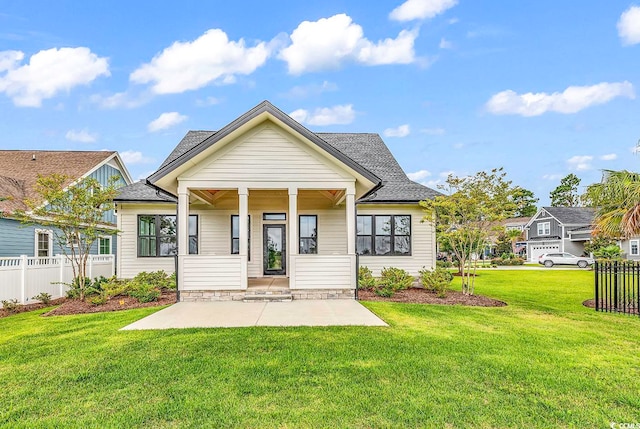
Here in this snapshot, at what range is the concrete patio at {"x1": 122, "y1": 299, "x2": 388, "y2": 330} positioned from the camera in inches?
288

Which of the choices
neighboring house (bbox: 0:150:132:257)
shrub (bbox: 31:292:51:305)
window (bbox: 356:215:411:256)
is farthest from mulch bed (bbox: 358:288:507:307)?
neighboring house (bbox: 0:150:132:257)

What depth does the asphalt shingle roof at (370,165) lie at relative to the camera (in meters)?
14.1

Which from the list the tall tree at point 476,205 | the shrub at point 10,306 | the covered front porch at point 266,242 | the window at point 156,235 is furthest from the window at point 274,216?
the shrub at point 10,306

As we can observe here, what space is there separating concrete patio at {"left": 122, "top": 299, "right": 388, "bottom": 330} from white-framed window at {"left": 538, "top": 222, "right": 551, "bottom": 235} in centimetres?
4186

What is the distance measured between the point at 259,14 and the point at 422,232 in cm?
1188

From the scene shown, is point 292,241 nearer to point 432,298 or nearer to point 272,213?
point 272,213

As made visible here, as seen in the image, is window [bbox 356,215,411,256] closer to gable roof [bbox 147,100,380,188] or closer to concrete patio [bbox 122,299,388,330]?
gable roof [bbox 147,100,380,188]

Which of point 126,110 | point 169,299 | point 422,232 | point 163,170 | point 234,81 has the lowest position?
point 169,299

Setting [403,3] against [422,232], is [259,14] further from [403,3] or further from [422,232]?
[422,232]

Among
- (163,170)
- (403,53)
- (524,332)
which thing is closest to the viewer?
(524,332)

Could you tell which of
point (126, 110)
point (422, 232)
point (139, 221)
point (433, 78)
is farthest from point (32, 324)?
point (433, 78)

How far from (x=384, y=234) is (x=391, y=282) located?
3.15 metres

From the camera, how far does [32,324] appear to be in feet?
25.8

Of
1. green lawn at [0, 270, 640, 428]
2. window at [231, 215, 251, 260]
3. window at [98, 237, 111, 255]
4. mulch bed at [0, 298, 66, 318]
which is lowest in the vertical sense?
mulch bed at [0, 298, 66, 318]
